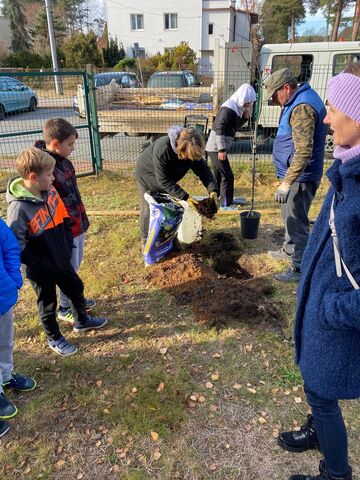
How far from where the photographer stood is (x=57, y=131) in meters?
2.66

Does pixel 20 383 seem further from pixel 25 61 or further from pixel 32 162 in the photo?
pixel 25 61

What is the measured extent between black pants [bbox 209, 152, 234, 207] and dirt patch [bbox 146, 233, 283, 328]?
1.21 metres

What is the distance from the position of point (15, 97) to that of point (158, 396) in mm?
9347

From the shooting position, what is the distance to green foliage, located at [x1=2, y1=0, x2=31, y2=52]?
40031mm

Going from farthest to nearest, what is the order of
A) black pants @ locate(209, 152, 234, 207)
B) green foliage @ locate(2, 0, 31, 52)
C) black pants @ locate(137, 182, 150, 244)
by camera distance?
green foliage @ locate(2, 0, 31, 52)
black pants @ locate(209, 152, 234, 207)
black pants @ locate(137, 182, 150, 244)

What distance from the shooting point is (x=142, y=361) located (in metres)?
2.82

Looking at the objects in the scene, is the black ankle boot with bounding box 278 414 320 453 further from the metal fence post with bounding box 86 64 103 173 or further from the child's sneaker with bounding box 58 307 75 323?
the metal fence post with bounding box 86 64 103 173

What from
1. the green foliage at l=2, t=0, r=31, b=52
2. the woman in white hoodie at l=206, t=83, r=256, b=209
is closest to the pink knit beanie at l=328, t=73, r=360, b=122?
the woman in white hoodie at l=206, t=83, r=256, b=209

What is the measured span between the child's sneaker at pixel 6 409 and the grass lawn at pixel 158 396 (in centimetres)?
5

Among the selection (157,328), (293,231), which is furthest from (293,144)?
(157,328)

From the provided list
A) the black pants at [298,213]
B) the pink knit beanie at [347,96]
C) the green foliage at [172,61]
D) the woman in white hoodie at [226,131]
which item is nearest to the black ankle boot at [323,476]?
the pink knit beanie at [347,96]

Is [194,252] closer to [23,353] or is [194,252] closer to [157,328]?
[157,328]

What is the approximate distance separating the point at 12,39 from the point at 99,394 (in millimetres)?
47431

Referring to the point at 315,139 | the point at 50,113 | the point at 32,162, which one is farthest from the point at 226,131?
the point at 50,113
